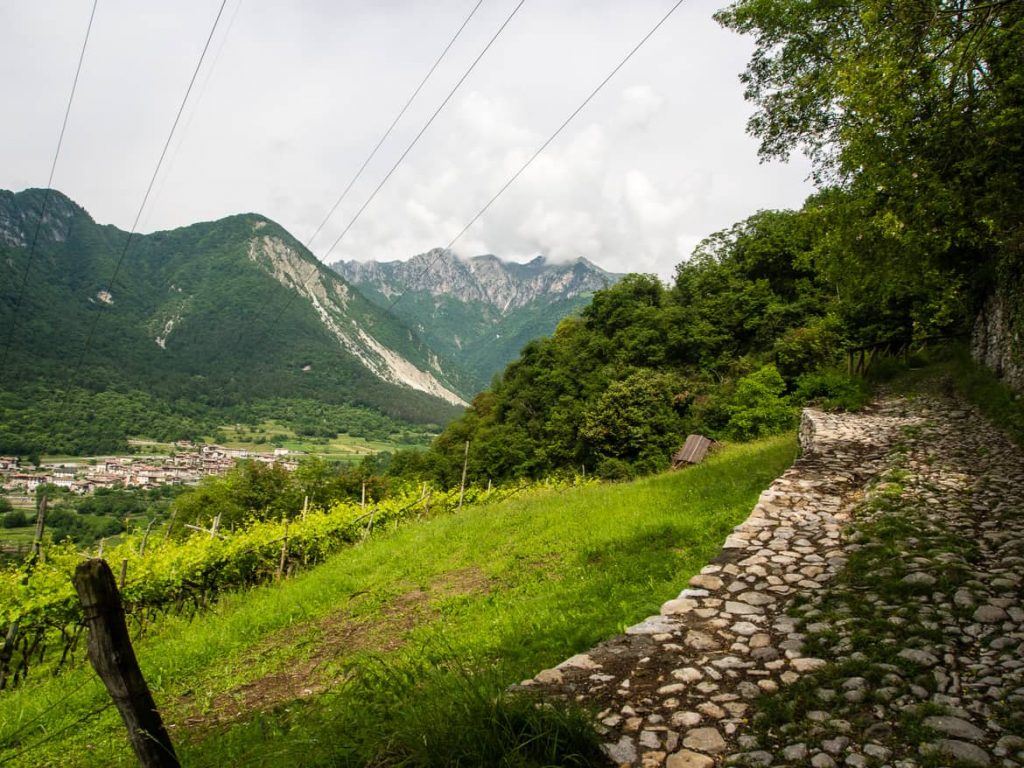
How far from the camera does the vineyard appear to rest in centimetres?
1120

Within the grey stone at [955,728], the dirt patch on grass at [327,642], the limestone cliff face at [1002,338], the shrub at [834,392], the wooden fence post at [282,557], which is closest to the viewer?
the grey stone at [955,728]

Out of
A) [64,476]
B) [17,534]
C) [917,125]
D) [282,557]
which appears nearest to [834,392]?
[917,125]

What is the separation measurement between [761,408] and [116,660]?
83.6ft

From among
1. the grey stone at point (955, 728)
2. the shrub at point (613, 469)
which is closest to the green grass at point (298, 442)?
the shrub at point (613, 469)

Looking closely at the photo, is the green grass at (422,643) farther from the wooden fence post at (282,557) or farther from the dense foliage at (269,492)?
the dense foliage at (269,492)

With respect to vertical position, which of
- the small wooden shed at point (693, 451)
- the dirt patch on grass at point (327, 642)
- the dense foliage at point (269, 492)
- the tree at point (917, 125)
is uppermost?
the tree at point (917, 125)

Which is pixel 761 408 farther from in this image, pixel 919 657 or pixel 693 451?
pixel 919 657

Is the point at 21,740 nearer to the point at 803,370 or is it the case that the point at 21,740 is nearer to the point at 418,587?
the point at 418,587

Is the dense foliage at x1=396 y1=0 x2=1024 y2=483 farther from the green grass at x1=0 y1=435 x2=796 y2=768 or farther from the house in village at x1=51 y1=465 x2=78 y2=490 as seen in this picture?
the house in village at x1=51 y1=465 x2=78 y2=490

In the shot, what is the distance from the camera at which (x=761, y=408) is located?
24.5 metres

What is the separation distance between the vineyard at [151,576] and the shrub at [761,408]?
17445 mm

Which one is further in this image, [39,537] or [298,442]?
[298,442]

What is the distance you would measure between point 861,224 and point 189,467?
111710 millimetres

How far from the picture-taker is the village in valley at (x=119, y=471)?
70.1 metres
